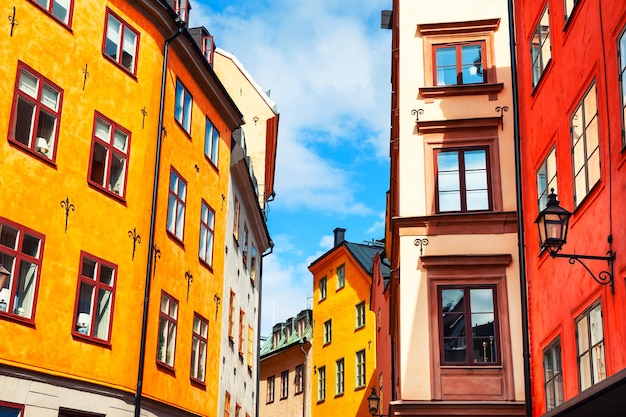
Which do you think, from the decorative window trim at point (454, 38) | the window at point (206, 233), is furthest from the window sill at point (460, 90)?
the window at point (206, 233)

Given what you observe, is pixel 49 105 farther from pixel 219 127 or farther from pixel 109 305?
pixel 219 127

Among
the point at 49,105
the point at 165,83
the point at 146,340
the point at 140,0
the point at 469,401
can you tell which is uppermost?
the point at 140,0

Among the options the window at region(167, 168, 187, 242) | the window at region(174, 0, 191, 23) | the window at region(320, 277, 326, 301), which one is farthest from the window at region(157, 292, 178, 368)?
the window at region(320, 277, 326, 301)

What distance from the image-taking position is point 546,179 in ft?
53.4

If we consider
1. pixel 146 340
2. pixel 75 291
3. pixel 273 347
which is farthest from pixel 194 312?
pixel 273 347

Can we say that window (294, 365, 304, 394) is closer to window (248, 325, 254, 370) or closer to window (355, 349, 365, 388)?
window (355, 349, 365, 388)

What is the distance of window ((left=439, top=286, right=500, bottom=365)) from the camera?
18641 millimetres

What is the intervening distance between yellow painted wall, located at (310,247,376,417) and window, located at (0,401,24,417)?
27.3m

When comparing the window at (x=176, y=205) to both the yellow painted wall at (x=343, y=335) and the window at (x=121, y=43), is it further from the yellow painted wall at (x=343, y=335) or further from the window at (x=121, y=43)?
the yellow painted wall at (x=343, y=335)

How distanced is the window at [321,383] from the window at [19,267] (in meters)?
31.4

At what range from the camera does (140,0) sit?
67.4 feet

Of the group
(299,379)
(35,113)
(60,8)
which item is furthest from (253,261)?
(299,379)

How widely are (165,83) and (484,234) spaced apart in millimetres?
8502

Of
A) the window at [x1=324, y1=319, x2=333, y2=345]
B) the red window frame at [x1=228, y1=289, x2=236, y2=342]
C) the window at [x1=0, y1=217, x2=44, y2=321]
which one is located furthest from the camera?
the window at [x1=324, y1=319, x2=333, y2=345]
